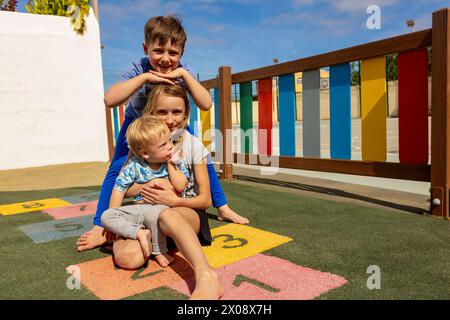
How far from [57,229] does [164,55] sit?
1.61 meters

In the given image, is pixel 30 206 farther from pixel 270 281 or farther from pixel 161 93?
pixel 270 281

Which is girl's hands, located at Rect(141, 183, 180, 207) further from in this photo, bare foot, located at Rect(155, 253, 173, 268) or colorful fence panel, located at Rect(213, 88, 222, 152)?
colorful fence panel, located at Rect(213, 88, 222, 152)

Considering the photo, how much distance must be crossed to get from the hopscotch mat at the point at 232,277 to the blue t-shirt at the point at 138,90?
1.04 metres

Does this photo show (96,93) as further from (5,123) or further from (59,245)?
(59,245)

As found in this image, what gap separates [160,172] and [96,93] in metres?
6.67

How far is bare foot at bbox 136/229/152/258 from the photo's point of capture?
201 cm

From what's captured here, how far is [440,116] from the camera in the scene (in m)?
2.82

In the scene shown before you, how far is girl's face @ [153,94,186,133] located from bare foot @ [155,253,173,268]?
76cm

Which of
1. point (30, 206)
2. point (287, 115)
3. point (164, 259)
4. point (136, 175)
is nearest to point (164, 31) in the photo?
point (136, 175)

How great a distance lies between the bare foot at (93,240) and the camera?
239 cm

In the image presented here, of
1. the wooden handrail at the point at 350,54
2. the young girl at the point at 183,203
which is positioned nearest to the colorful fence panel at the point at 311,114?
the wooden handrail at the point at 350,54

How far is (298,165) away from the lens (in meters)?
4.30

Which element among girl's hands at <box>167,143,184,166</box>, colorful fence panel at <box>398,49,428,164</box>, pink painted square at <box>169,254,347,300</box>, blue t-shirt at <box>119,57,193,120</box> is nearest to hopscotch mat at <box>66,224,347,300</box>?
pink painted square at <box>169,254,347,300</box>
